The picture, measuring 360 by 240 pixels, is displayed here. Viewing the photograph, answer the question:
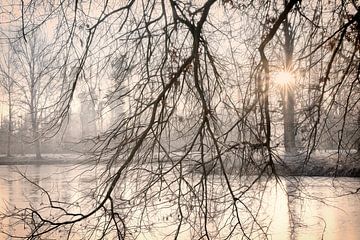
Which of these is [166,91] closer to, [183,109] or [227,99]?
[183,109]

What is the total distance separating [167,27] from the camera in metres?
3.78

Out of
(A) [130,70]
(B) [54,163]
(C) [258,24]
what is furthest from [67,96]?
(B) [54,163]

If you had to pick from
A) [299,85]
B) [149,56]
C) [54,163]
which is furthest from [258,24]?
[54,163]

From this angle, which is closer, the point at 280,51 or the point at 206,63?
the point at 206,63

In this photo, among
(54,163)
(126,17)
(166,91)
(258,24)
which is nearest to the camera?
(166,91)

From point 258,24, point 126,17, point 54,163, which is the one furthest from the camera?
point 54,163

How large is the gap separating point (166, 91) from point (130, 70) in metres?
0.36

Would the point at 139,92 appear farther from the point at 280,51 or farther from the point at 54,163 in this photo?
the point at 54,163

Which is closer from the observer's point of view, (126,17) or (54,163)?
(126,17)

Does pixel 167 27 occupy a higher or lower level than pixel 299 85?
higher

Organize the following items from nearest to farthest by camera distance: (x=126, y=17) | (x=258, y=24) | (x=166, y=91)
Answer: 1. (x=166, y=91)
2. (x=126, y=17)
3. (x=258, y=24)

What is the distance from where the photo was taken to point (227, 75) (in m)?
3.89

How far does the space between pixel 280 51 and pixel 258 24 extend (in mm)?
324

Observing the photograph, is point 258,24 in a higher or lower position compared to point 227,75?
higher
